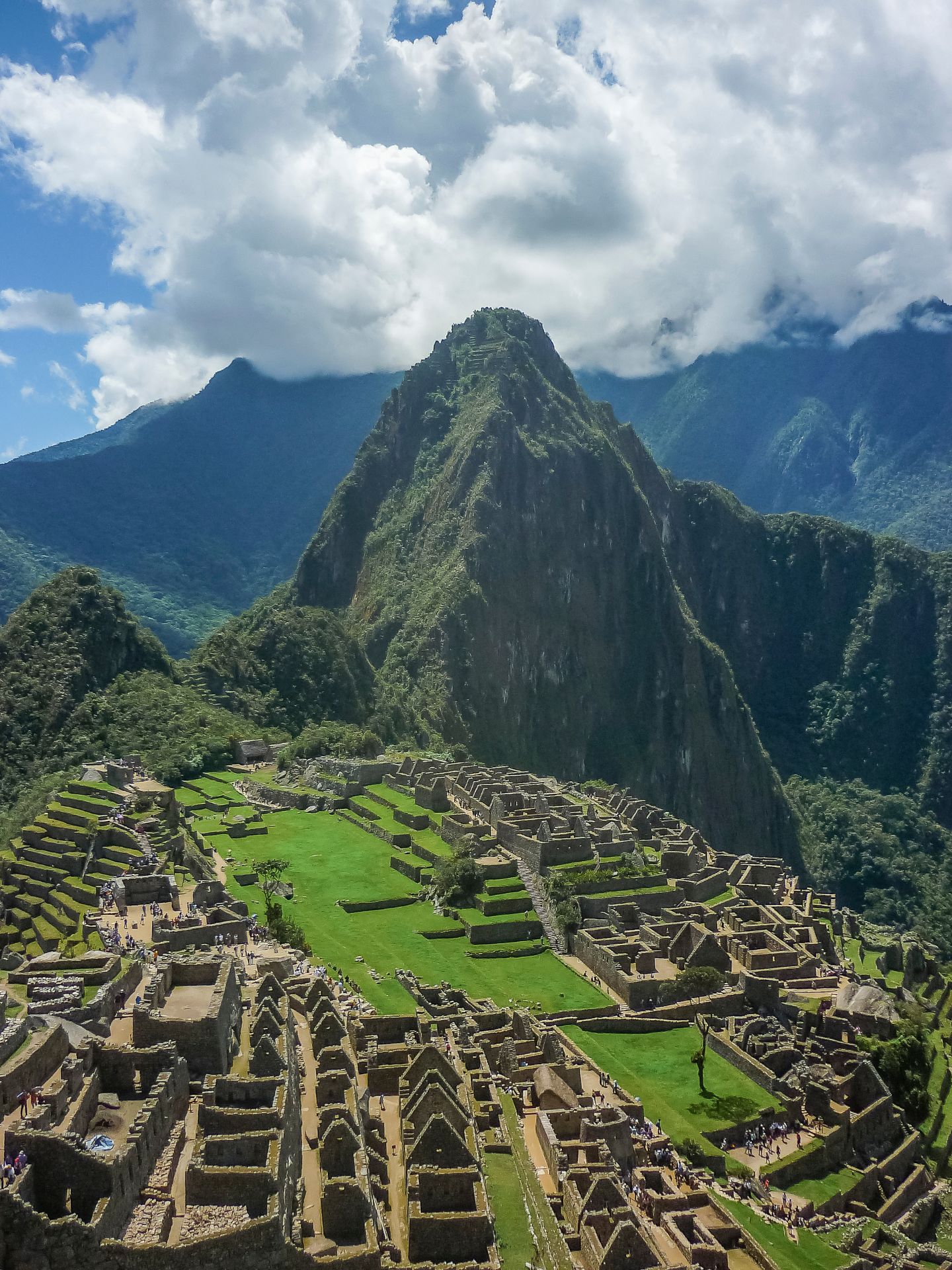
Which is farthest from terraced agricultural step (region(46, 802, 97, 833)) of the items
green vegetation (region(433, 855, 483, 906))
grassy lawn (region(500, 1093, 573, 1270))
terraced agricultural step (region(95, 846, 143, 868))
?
grassy lawn (region(500, 1093, 573, 1270))

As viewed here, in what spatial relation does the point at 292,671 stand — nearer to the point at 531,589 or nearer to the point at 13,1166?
the point at 531,589

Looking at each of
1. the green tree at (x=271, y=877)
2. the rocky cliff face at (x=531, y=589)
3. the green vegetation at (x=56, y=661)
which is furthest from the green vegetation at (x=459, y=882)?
the rocky cliff face at (x=531, y=589)

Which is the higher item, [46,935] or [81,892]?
[81,892]

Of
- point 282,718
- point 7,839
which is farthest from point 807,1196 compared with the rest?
point 282,718

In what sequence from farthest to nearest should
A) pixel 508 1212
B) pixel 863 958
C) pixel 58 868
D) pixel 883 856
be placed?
pixel 883 856 < pixel 863 958 < pixel 58 868 < pixel 508 1212

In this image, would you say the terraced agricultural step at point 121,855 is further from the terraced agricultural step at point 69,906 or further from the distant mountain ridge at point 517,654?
the distant mountain ridge at point 517,654

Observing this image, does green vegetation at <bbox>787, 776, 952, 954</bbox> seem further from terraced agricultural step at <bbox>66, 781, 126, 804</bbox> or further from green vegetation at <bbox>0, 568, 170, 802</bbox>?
green vegetation at <bbox>0, 568, 170, 802</bbox>

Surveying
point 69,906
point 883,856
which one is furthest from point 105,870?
point 883,856
